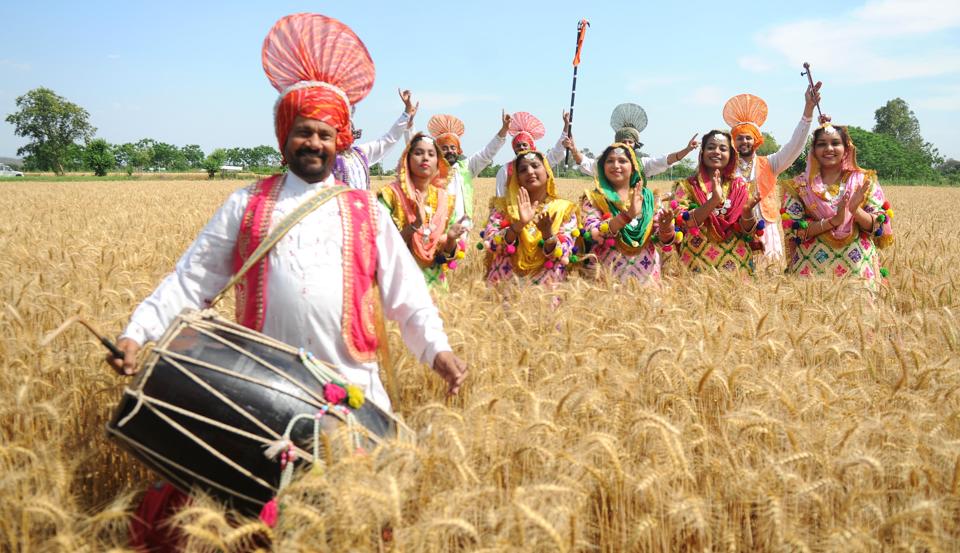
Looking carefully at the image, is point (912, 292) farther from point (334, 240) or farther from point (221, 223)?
point (221, 223)

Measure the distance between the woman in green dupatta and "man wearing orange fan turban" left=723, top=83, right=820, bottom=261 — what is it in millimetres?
1250

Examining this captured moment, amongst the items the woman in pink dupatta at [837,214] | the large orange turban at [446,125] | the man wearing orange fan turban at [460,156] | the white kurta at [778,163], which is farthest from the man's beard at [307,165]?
the large orange turban at [446,125]

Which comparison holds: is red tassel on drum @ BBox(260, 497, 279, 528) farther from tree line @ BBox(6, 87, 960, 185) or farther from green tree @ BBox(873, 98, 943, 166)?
green tree @ BBox(873, 98, 943, 166)

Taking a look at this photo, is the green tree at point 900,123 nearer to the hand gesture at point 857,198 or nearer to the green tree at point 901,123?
the green tree at point 901,123

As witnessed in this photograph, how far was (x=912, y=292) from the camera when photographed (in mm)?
5074

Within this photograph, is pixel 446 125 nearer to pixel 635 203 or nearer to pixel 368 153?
pixel 368 153

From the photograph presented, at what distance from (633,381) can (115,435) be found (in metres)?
2.01

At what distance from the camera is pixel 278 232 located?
7.81ft

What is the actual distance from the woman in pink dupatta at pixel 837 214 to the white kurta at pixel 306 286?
3798 millimetres

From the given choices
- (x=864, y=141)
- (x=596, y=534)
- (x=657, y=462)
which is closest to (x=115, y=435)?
(x=596, y=534)

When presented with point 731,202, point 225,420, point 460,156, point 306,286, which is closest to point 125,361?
point 225,420

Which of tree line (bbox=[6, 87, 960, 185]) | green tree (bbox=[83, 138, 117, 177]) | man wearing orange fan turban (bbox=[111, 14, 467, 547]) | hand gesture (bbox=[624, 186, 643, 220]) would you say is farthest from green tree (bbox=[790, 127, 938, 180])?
green tree (bbox=[83, 138, 117, 177])

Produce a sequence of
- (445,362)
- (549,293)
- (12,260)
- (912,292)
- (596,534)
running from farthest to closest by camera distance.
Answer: (12,260)
(912,292)
(549,293)
(445,362)
(596,534)

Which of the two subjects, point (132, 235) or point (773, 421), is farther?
point (132, 235)
